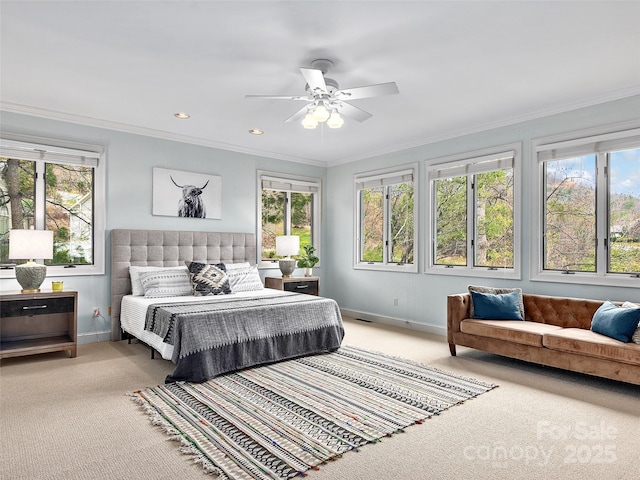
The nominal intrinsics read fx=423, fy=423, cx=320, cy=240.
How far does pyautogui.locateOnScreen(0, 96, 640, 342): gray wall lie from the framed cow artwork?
85 millimetres

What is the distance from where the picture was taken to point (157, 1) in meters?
2.50

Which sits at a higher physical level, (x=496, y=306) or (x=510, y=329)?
(x=496, y=306)

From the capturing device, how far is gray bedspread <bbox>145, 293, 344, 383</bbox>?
346 cm

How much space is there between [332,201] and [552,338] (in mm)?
4198

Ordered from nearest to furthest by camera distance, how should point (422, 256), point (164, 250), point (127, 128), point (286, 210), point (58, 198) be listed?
1. point (58, 198)
2. point (127, 128)
3. point (164, 250)
4. point (422, 256)
5. point (286, 210)

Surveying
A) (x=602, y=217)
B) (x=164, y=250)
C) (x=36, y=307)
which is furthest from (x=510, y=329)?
(x=36, y=307)

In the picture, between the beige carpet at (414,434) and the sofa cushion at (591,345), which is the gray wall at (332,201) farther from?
the beige carpet at (414,434)

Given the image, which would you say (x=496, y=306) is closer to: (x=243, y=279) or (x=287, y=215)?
(x=243, y=279)

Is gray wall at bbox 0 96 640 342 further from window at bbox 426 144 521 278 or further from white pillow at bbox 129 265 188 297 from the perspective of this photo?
white pillow at bbox 129 265 188 297

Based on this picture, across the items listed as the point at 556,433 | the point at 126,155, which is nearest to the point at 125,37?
the point at 126,155

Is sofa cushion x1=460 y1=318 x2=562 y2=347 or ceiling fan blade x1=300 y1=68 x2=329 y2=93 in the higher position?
ceiling fan blade x1=300 y1=68 x2=329 y2=93

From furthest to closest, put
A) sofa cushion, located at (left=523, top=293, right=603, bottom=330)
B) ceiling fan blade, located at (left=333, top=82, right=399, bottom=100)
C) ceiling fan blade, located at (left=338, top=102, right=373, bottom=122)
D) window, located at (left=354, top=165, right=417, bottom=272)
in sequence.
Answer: window, located at (left=354, top=165, right=417, bottom=272) → sofa cushion, located at (left=523, top=293, right=603, bottom=330) → ceiling fan blade, located at (left=338, top=102, right=373, bottom=122) → ceiling fan blade, located at (left=333, top=82, right=399, bottom=100)

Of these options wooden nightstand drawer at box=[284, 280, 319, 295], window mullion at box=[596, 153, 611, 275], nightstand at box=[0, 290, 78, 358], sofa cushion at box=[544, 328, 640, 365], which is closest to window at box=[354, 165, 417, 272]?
wooden nightstand drawer at box=[284, 280, 319, 295]

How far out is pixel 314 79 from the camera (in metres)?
3.06
